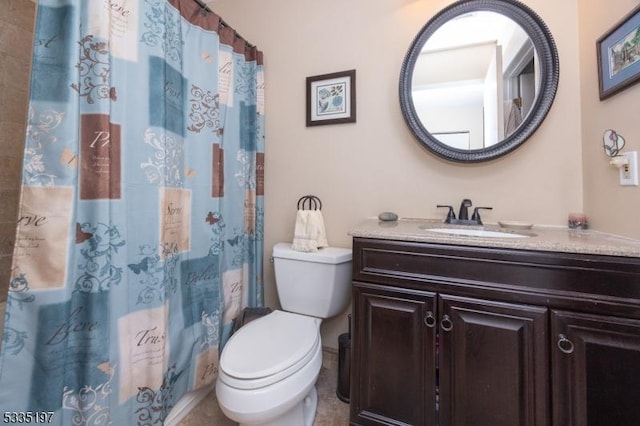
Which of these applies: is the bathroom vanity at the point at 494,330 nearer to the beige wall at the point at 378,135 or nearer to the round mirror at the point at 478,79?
the beige wall at the point at 378,135

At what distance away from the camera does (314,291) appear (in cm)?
142

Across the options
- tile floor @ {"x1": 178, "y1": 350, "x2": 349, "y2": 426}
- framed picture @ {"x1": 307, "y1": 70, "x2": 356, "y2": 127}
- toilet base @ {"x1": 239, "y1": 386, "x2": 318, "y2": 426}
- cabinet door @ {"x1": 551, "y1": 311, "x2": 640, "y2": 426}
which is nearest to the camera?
cabinet door @ {"x1": 551, "y1": 311, "x2": 640, "y2": 426}

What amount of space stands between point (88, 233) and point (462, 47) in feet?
5.96

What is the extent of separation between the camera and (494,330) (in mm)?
905

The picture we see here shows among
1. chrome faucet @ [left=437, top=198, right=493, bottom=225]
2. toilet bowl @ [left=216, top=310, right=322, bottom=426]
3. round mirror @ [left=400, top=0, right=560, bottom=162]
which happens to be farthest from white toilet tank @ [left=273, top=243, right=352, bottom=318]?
round mirror @ [left=400, top=0, right=560, bottom=162]

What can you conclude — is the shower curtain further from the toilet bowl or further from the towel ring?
the towel ring

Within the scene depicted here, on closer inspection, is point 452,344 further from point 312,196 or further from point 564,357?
point 312,196

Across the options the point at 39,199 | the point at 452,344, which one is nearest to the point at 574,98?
the point at 452,344

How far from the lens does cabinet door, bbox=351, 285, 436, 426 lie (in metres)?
0.99

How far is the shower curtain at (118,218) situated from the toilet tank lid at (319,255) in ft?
1.09

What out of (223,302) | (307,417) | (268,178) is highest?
(268,178)

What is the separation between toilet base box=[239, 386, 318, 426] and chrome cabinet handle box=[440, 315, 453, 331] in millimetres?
589

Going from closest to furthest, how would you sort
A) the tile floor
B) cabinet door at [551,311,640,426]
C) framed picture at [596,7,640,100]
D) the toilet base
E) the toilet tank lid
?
cabinet door at [551,311,640,426] < framed picture at [596,7,640,100] < the toilet base < the tile floor < the toilet tank lid

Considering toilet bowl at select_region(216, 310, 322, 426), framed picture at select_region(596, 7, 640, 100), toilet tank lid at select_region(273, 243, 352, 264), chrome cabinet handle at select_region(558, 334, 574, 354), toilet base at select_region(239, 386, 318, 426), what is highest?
framed picture at select_region(596, 7, 640, 100)
